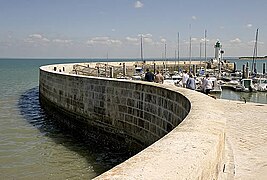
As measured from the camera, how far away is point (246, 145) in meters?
6.03

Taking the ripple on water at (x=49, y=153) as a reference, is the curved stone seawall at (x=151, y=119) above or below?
above

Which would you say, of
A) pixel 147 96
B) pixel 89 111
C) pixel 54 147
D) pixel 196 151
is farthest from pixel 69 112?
pixel 196 151

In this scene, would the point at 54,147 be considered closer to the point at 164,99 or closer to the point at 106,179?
the point at 164,99

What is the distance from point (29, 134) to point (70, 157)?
3731 mm

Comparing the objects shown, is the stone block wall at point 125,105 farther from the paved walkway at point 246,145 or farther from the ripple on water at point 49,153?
the paved walkway at point 246,145

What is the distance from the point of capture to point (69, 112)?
49.9 ft

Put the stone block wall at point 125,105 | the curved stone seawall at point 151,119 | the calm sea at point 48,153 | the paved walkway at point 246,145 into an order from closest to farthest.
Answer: the curved stone seawall at point 151,119, the paved walkway at point 246,145, the stone block wall at point 125,105, the calm sea at point 48,153

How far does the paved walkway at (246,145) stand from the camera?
185 inches

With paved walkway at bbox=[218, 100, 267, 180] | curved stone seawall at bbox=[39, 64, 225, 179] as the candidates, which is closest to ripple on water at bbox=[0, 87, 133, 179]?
curved stone seawall at bbox=[39, 64, 225, 179]

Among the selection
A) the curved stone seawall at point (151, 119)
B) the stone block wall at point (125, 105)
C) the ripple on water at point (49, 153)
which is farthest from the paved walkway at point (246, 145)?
the ripple on water at point (49, 153)

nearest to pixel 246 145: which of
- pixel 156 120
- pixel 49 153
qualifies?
pixel 156 120

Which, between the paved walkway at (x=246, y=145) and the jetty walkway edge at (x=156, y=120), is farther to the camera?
the paved walkway at (x=246, y=145)

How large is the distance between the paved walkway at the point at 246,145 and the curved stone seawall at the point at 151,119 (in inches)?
28.2

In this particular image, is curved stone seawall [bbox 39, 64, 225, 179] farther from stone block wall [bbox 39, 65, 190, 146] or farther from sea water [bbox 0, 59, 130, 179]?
sea water [bbox 0, 59, 130, 179]
